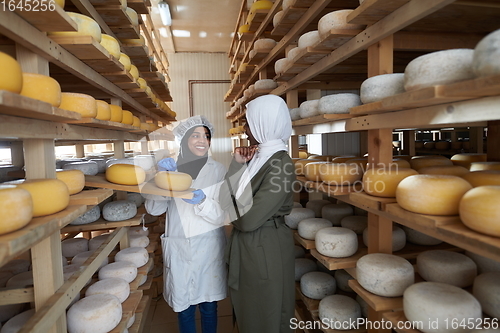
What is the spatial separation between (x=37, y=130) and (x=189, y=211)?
3.76ft

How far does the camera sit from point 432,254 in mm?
1428

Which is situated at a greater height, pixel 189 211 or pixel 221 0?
pixel 221 0

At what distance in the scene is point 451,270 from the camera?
1.32 meters

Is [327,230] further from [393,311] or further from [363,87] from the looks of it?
[363,87]

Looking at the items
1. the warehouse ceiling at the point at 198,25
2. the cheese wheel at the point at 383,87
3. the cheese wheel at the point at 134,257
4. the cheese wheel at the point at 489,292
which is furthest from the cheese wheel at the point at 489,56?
the warehouse ceiling at the point at 198,25

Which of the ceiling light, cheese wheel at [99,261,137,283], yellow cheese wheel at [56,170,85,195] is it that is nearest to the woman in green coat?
cheese wheel at [99,261,137,283]

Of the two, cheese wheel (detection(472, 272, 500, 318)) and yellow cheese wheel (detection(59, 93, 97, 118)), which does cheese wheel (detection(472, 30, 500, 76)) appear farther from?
yellow cheese wheel (detection(59, 93, 97, 118))

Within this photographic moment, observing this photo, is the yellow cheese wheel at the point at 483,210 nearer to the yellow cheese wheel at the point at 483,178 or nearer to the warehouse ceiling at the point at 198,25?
the yellow cheese wheel at the point at 483,178

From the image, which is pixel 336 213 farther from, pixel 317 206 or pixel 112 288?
pixel 112 288

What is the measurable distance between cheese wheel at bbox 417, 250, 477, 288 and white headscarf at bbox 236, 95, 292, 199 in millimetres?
946

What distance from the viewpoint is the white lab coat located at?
205 cm

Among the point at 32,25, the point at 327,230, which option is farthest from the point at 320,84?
the point at 32,25

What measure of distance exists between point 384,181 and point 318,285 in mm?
1113

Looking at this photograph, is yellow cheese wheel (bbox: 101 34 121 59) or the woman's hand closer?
yellow cheese wheel (bbox: 101 34 121 59)
